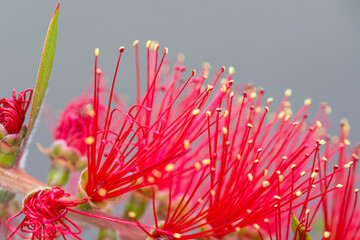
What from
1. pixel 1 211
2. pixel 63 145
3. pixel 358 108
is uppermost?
pixel 358 108

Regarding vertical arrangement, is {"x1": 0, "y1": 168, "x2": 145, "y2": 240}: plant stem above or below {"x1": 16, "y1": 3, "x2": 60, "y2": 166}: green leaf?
below

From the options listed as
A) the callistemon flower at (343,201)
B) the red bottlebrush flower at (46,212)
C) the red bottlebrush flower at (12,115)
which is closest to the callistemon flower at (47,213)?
the red bottlebrush flower at (46,212)

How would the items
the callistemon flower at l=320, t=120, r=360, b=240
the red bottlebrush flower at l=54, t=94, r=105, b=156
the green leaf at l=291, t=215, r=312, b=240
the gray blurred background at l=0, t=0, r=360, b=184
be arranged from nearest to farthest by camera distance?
1. the green leaf at l=291, t=215, r=312, b=240
2. the callistemon flower at l=320, t=120, r=360, b=240
3. the red bottlebrush flower at l=54, t=94, r=105, b=156
4. the gray blurred background at l=0, t=0, r=360, b=184

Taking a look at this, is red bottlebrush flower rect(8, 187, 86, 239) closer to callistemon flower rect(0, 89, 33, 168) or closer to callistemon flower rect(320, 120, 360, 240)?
callistemon flower rect(0, 89, 33, 168)

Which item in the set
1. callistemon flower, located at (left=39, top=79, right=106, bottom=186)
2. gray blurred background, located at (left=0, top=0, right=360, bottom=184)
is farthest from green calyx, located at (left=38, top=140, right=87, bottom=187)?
gray blurred background, located at (left=0, top=0, right=360, bottom=184)

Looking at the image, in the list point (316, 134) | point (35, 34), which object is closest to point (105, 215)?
point (316, 134)

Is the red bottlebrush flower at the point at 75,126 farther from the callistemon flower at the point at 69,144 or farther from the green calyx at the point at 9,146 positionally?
the green calyx at the point at 9,146

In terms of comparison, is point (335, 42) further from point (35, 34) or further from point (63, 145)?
point (63, 145)
